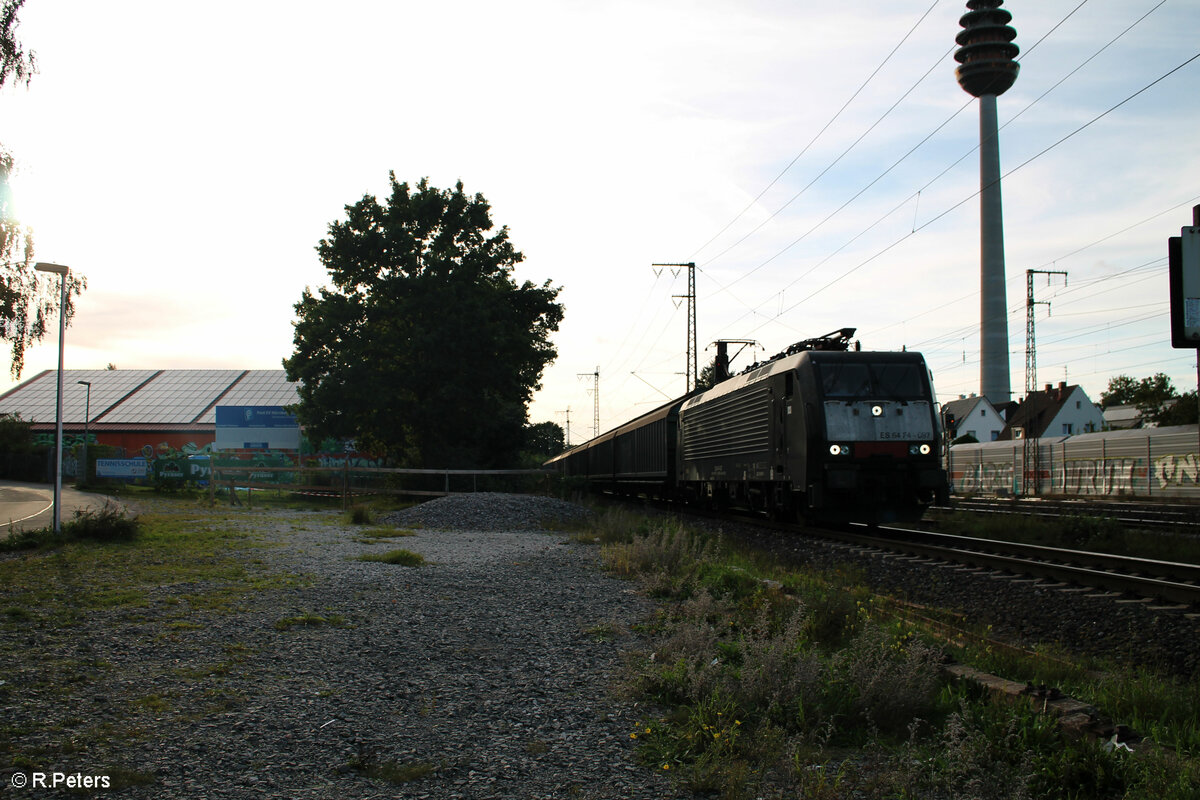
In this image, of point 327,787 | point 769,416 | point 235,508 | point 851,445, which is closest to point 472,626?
point 327,787

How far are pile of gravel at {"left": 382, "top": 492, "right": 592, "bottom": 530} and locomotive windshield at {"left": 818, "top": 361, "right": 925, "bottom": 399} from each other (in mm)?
7701

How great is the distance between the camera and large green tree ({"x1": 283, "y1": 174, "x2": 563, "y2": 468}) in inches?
1362

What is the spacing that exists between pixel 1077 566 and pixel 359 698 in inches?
375

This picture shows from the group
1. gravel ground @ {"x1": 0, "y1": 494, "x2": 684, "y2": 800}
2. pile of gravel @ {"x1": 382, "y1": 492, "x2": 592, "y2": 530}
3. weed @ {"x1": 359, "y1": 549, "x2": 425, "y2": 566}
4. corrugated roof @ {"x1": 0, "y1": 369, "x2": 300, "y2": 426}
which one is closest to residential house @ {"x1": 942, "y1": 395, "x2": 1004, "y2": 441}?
corrugated roof @ {"x1": 0, "y1": 369, "x2": 300, "y2": 426}

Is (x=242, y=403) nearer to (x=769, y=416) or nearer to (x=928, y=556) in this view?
(x=769, y=416)

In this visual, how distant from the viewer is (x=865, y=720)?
4852 mm

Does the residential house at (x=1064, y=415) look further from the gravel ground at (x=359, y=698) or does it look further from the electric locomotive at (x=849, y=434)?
A: the gravel ground at (x=359, y=698)

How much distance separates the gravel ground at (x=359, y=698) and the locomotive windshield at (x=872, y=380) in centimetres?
684

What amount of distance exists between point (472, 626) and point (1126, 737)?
5016 millimetres

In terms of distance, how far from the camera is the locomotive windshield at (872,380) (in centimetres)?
1463

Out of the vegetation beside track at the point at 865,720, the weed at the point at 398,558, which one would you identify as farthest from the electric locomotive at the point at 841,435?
the vegetation beside track at the point at 865,720

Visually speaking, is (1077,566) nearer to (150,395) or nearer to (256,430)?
(256,430)

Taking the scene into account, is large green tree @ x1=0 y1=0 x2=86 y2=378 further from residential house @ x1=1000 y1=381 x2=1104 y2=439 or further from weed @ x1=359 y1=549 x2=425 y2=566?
residential house @ x1=1000 y1=381 x2=1104 y2=439

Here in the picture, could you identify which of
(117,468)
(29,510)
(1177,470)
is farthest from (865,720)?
(117,468)
